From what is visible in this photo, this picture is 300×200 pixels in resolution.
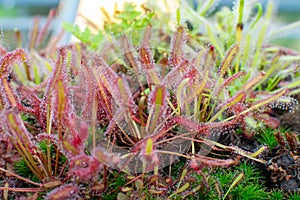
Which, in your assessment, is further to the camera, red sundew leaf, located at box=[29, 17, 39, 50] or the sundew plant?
red sundew leaf, located at box=[29, 17, 39, 50]

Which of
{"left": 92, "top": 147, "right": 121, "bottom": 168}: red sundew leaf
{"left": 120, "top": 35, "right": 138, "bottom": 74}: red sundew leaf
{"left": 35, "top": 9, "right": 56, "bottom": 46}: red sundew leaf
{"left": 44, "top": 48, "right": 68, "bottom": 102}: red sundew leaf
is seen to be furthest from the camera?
{"left": 35, "top": 9, "right": 56, "bottom": 46}: red sundew leaf

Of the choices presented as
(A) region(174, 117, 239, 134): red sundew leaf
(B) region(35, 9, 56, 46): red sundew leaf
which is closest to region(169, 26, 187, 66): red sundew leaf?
(A) region(174, 117, 239, 134): red sundew leaf

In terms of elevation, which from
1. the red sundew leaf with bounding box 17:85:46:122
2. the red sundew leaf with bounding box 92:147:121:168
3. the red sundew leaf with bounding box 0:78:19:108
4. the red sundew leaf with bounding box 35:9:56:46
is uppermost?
the red sundew leaf with bounding box 35:9:56:46

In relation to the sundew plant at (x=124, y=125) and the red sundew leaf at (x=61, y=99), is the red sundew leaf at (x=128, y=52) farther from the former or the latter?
the red sundew leaf at (x=61, y=99)

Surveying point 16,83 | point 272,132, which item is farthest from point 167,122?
point 16,83

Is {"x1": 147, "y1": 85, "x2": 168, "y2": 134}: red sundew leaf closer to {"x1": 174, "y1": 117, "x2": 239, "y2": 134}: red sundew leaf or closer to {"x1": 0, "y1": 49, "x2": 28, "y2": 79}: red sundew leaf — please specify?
{"x1": 174, "y1": 117, "x2": 239, "y2": 134}: red sundew leaf

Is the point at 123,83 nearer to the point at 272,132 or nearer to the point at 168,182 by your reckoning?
the point at 168,182

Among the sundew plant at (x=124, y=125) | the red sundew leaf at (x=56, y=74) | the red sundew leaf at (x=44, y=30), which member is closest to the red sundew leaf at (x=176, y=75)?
the sundew plant at (x=124, y=125)

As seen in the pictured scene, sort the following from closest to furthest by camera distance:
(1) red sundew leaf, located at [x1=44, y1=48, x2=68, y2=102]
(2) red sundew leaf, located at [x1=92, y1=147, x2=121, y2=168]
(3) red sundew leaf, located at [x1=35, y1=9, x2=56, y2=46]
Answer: (2) red sundew leaf, located at [x1=92, y1=147, x2=121, y2=168] → (1) red sundew leaf, located at [x1=44, y1=48, x2=68, y2=102] → (3) red sundew leaf, located at [x1=35, y1=9, x2=56, y2=46]
